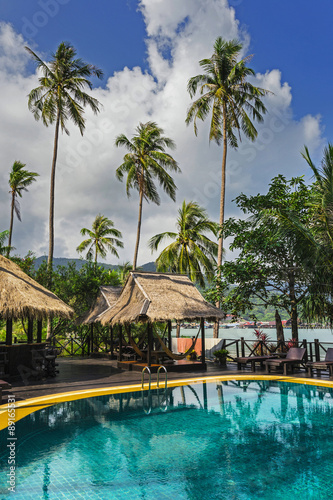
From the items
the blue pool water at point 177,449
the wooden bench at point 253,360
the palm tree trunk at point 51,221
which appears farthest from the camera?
the palm tree trunk at point 51,221

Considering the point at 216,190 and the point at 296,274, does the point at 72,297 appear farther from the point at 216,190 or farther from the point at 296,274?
the point at 296,274

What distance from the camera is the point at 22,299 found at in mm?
11125

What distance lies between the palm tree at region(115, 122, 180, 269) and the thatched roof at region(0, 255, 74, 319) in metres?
11.2

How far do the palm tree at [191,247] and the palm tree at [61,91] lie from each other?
9.92 m

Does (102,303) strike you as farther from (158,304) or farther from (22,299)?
(22,299)

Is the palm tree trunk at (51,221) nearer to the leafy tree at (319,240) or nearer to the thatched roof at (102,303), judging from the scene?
the thatched roof at (102,303)

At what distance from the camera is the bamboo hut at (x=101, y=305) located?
17828 mm

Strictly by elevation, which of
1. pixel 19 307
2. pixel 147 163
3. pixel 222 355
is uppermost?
pixel 147 163

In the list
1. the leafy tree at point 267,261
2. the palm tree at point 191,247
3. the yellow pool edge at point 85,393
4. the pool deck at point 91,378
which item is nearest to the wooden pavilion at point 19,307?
the pool deck at point 91,378

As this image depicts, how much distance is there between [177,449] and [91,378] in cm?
648

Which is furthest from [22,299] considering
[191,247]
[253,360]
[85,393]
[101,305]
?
[191,247]

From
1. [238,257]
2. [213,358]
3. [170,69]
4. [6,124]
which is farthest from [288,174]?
[6,124]

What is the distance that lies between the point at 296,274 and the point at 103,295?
8.93 meters

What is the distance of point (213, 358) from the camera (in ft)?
53.7
